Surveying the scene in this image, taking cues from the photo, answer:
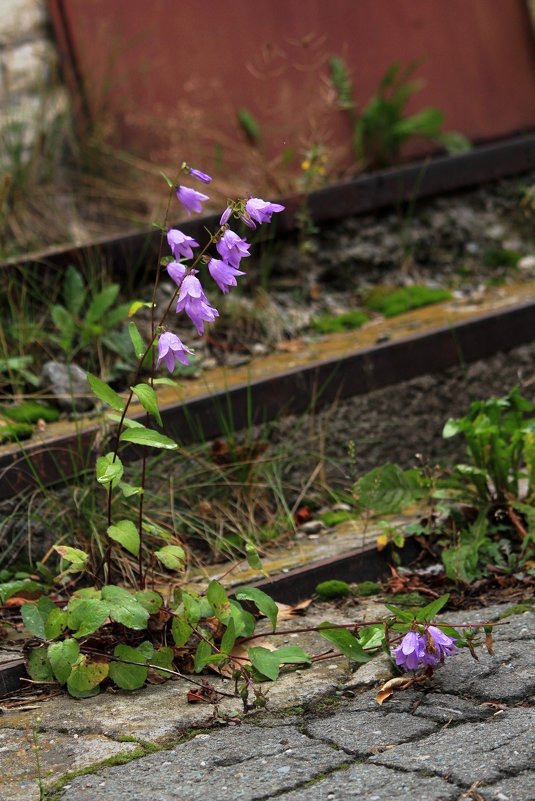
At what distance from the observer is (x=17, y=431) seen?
3330mm

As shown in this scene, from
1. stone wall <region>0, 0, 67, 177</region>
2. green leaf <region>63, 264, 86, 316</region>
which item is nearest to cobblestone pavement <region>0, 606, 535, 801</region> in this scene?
green leaf <region>63, 264, 86, 316</region>

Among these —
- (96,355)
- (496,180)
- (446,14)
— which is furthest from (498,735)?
(446,14)

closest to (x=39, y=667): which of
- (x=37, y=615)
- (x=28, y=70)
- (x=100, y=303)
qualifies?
(x=37, y=615)

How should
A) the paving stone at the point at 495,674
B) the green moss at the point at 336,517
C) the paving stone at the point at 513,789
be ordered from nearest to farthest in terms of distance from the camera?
the paving stone at the point at 513,789 < the paving stone at the point at 495,674 < the green moss at the point at 336,517

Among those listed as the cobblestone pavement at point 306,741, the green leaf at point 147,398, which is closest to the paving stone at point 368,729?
the cobblestone pavement at point 306,741

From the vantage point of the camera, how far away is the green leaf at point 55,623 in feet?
8.16

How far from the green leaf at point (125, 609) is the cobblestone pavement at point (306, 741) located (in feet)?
0.56

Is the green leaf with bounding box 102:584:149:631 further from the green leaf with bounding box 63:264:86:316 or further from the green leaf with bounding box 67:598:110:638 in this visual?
the green leaf with bounding box 63:264:86:316

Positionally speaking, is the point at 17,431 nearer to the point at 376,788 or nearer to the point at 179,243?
the point at 179,243

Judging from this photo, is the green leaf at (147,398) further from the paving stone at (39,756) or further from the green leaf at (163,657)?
the paving stone at (39,756)

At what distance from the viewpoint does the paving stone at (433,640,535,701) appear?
2332 millimetres

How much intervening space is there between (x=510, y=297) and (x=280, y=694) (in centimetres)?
257

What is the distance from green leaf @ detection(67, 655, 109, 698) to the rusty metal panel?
9.20ft

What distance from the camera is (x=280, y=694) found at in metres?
2.47
